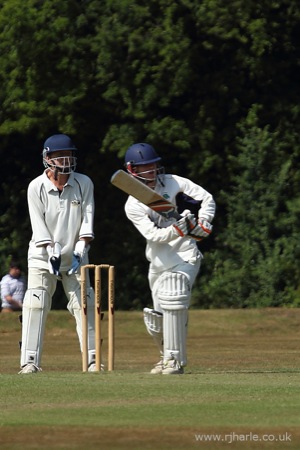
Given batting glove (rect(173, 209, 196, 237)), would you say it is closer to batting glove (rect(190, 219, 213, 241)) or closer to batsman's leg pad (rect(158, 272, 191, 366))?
batting glove (rect(190, 219, 213, 241))

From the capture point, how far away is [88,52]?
2022 cm

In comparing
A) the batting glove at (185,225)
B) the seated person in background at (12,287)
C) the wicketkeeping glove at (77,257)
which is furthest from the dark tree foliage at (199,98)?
the batting glove at (185,225)

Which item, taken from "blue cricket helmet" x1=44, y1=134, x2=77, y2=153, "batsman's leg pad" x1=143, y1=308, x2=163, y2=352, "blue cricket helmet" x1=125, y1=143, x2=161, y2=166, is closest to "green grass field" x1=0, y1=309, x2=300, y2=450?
"batsman's leg pad" x1=143, y1=308, x2=163, y2=352

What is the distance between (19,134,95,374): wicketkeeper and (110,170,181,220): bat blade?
23.8 inches

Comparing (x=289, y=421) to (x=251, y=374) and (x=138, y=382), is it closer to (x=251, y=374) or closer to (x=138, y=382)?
(x=138, y=382)

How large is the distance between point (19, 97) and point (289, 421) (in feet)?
43.1

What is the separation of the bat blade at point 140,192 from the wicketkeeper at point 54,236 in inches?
23.8

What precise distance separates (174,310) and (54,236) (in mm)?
1138

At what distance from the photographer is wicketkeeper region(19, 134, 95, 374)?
34.2ft

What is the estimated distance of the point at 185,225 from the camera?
986cm

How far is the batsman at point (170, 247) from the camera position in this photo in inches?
391

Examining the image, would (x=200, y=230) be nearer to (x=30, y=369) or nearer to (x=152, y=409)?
(x=30, y=369)

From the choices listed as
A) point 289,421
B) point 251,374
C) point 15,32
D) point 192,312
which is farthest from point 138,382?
point 15,32

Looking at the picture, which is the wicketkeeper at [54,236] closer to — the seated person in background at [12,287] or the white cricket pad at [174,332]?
the white cricket pad at [174,332]
